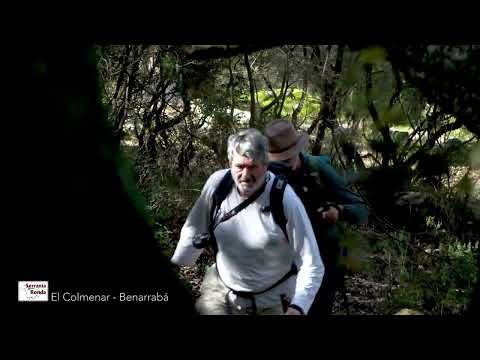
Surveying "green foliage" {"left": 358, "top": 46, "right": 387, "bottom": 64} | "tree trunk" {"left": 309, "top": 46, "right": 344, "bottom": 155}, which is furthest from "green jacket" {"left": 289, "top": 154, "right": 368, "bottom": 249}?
"tree trunk" {"left": 309, "top": 46, "right": 344, "bottom": 155}

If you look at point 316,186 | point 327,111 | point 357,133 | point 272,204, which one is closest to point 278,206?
point 272,204

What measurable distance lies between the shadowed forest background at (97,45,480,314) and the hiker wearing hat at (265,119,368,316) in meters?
1.20

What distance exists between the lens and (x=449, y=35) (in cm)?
304

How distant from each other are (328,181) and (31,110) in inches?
55.5

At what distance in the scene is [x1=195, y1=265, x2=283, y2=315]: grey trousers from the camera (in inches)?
119

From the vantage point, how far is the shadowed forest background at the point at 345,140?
15.1ft

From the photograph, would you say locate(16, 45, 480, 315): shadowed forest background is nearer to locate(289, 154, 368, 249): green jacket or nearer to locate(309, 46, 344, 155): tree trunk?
locate(309, 46, 344, 155): tree trunk

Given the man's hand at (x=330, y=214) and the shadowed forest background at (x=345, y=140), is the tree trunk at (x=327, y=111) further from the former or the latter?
the man's hand at (x=330, y=214)

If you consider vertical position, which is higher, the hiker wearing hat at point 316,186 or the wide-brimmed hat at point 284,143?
the wide-brimmed hat at point 284,143

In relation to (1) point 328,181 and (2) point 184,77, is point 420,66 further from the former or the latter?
(2) point 184,77

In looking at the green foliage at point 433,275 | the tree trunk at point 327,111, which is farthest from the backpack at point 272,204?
the tree trunk at point 327,111

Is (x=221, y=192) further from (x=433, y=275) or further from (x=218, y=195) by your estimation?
(x=433, y=275)

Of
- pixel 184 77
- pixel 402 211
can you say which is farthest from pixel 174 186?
pixel 402 211

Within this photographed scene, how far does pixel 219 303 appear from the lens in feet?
9.98
